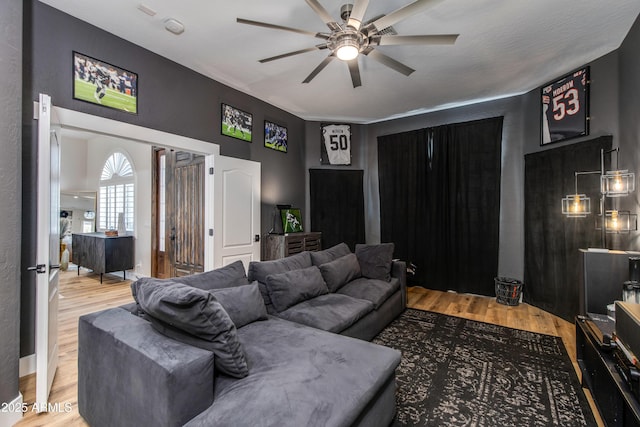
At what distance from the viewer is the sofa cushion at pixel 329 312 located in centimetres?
234

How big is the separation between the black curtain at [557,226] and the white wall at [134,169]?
5.94 m

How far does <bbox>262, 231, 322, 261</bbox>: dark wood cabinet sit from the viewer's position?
14.3 ft

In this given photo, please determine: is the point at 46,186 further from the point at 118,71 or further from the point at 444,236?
the point at 444,236

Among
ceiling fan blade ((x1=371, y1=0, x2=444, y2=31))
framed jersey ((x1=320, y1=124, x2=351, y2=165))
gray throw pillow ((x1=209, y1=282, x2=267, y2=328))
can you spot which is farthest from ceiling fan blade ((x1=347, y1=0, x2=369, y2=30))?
framed jersey ((x1=320, y1=124, x2=351, y2=165))

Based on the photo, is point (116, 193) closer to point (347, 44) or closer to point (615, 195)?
point (347, 44)

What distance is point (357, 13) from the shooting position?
1882 mm

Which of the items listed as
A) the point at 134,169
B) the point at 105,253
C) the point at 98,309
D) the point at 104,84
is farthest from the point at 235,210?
the point at 134,169

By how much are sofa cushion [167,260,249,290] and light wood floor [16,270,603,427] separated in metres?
1.03

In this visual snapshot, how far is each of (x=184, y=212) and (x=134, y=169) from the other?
1.84m

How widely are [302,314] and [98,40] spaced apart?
127 inches

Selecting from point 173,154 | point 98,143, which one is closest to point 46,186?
point 173,154

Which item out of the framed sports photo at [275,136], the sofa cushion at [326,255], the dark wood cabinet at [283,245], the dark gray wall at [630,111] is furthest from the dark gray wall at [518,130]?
the sofa cushion at [326,255]

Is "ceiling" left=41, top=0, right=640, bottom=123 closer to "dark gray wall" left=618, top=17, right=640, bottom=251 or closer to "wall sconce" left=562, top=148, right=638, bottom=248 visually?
"dark gray wall" left=618, top=17, right=640, bottom=251

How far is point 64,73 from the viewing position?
254cm
